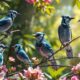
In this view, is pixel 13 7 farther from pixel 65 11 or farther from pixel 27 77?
pixel 65 11

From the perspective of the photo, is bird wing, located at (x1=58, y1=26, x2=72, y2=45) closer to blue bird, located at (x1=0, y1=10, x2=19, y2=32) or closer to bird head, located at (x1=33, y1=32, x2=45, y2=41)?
bird head, located at (x1=33, y1=32, x2=45, y2=41)

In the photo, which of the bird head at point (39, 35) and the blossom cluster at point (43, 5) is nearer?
the bird head at point (39, 35)

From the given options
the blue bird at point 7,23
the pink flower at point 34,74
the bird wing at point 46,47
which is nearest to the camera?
the pink flower at point 34,74

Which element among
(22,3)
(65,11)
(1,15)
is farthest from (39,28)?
(65,11)

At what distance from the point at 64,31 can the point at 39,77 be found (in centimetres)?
129

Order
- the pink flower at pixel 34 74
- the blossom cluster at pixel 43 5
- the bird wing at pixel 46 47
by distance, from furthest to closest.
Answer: the blossom cluster at pixel 43 5, the bird wing at pixel 46 47, the pink flower at pixel 34 74

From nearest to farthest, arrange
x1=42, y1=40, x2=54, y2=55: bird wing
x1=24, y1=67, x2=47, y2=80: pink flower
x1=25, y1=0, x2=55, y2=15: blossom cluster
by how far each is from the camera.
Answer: x1=24, y1=67, x2=47, y2=80: pink flower
x1=42, y1=40, x2=54, y2=55: bird wing
x1=25, y1=0, x2=55, y2=15: blossom cluster

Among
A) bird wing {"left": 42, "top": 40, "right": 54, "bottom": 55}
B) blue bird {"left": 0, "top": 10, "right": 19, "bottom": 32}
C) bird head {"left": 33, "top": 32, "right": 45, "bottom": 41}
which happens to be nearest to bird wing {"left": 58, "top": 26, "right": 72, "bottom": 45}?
bird wing {"left": 42, "top": 40, "right": 54, "bottom": 55}

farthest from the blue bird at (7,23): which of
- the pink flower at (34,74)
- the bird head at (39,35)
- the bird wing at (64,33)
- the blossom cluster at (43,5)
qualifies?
the pink flower at (34,74)

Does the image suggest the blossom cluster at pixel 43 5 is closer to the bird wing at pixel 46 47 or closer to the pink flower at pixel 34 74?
the bird wing at pixel 46 47

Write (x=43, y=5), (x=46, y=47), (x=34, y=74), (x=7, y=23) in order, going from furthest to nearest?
1. (x=43, y=5)
2. (x=46, y=47)
3. (x=7, y=23)
4. (x=34, y=74)

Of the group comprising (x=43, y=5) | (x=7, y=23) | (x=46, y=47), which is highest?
(x=43, y=5)

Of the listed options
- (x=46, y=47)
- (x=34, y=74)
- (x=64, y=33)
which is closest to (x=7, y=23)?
(x=46, y=47)

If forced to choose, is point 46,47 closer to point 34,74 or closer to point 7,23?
point 7,23
